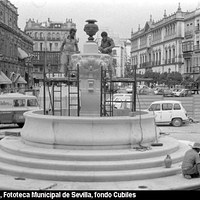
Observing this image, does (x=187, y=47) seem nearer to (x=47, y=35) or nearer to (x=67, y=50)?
(x=47, y=35)

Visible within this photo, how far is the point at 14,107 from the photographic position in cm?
2116

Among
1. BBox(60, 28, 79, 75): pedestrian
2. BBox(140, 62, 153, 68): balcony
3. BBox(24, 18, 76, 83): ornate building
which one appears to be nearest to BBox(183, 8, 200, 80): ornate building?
BBox(140, 62, 153, 68): balcony

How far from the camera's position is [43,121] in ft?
31.9

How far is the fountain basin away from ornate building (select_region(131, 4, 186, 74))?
247 feet

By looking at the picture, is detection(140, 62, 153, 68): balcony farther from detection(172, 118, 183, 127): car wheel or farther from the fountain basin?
the fountain basin

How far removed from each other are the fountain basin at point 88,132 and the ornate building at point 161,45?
247 ft

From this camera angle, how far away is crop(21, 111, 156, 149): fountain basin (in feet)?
30.5

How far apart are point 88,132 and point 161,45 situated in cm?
8954

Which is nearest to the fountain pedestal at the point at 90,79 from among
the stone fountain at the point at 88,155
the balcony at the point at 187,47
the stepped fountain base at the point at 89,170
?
the stone fountain at the point at 88,155

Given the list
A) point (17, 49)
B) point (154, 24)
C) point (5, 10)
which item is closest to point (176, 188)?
point (5, 10)

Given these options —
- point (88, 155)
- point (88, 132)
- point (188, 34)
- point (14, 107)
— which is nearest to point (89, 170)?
point (88, 155)

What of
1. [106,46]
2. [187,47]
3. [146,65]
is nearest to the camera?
[106,46]

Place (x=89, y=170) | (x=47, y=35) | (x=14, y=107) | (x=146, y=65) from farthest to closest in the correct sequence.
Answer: (x=146, y=65) → (x=47, y=35) → (x=14, y=107) → (x=89, y=170)

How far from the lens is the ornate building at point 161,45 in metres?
85.5
